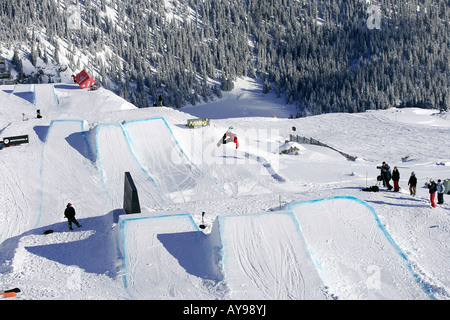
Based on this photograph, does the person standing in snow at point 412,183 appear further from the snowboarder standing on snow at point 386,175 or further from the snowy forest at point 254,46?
the snowy forest at point 254,46

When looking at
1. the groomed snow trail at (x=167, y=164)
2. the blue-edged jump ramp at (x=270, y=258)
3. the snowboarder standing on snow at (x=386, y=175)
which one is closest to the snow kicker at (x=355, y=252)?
the blue-edged jump ramp at (x=270, y=258)

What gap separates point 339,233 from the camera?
15.3m

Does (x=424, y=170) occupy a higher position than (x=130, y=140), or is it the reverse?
(x=130, y=140)

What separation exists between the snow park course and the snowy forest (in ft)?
173

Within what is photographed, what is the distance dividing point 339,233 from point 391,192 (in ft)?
17.3

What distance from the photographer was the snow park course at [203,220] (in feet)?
41.7

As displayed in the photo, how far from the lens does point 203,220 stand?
16.6m

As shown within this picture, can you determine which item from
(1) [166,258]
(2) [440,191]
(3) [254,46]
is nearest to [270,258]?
(1) [166,258]

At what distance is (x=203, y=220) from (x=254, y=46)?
93.6m

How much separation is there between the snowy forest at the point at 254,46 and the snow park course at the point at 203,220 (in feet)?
173

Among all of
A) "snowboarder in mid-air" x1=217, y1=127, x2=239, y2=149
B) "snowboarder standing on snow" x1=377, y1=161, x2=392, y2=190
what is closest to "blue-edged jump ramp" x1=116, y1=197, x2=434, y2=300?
"snowboarder standing on snow" x1=377, y1=161, x2=392, y2=190

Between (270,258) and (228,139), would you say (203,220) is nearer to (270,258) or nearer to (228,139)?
(270,258)

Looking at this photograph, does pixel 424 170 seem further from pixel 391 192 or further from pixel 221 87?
pixel 221 87

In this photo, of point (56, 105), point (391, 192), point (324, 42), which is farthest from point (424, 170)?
point (324, 42)
